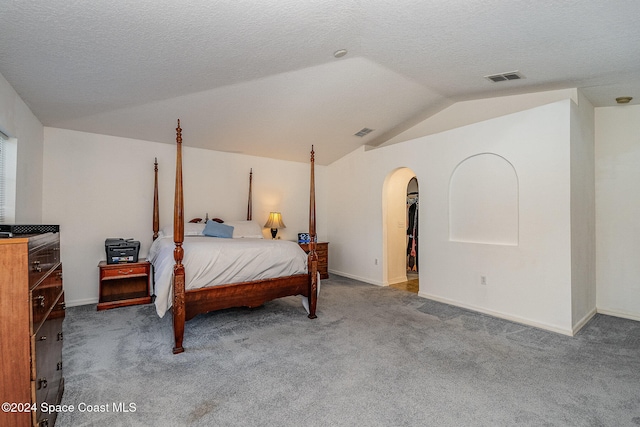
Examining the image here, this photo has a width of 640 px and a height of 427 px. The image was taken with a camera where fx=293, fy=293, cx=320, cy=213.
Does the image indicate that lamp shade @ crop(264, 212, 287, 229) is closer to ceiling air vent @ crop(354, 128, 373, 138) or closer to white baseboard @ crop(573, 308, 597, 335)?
ceiling air vent @ crop(354, 128, 373, 138)

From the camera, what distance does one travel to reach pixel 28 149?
3.09 metres

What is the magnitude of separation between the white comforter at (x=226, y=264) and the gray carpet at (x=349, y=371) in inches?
21.3

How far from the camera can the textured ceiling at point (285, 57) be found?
77.1 inches

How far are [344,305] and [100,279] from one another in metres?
3.11

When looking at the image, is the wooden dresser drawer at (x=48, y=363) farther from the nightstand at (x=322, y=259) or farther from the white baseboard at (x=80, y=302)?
the nightstand at (x=322, y=259)

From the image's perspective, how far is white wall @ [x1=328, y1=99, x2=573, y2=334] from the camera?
3053 mm

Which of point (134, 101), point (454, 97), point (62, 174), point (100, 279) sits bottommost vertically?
point (100, 279)

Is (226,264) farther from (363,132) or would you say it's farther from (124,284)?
(363,132)

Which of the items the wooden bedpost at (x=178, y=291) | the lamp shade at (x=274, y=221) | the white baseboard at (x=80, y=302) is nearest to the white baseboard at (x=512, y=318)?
the lamp shade at (x=274, y=221)

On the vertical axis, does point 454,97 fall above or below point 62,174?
above

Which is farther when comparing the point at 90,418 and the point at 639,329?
the point at 639,329

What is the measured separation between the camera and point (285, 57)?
2.74 m

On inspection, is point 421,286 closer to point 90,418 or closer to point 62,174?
point 90,418

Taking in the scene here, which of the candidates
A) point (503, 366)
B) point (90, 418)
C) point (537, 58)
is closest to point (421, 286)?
point (503, 366)
